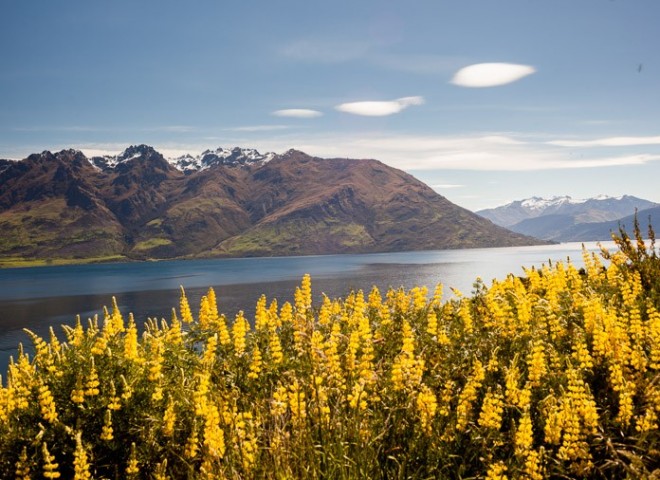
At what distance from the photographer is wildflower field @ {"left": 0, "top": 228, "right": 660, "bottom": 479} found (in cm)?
495

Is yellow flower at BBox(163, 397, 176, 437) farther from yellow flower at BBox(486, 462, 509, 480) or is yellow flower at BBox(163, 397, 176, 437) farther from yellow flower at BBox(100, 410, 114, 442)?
yellow flower at BBox(486, 462, 509, 480)

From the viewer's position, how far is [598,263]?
15688mm

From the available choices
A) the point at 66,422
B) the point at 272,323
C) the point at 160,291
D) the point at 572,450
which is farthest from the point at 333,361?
the point at 160,291

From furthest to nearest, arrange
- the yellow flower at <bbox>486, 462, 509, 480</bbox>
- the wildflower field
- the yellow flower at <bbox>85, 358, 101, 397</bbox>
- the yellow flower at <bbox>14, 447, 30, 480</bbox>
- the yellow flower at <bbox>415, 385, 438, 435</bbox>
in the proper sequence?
1. the yellow flower at <bbox>85, 358, 101, 397</bbox>
2. the yellow flower at <bbox>14, 447, 30, 480</bbox>
3. the yellow flower at <bbox>415, 385, 438, 435</bbox>
4. the wildflower field
5. the yellow flower at <bbox>486, 462, 509, 480</bbox>

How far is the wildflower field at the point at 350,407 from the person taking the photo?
4.95 metres

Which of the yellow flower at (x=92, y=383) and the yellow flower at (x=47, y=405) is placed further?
the yellow flower at (x=92, y=383)

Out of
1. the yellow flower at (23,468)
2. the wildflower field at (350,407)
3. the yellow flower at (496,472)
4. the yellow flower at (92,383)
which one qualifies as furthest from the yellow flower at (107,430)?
the yellow flower at (496,472)

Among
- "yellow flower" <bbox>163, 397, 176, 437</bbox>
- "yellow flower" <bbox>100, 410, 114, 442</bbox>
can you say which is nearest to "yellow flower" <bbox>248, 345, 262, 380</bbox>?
"yellow flower" <bbox>163, 397, 176, 437</bbox>

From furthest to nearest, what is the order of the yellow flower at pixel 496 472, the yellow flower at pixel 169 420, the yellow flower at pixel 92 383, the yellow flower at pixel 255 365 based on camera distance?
the yellow flower at pixel 255 365
the yellow flower at pixel 92 383
the yellow flower at pixel 169 420
the yellow flower at pixel 496 472

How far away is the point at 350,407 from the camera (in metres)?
5.98

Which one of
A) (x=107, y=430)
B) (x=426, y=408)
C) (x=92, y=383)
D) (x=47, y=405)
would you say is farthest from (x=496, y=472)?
(x=47, y=405)

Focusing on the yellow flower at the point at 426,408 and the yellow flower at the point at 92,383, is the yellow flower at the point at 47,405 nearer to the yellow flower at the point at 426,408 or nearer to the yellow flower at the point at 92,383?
the yellow flower at the point at 92,383

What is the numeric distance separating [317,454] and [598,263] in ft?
46.5

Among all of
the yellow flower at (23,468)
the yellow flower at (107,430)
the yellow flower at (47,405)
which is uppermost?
the yellow flower at (47,405)
